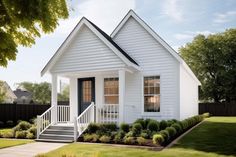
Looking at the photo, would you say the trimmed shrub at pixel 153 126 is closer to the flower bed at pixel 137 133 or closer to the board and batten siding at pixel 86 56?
the flower bed at pixel 137 133

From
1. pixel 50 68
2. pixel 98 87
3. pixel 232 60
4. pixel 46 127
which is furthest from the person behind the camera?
pixel 232 60

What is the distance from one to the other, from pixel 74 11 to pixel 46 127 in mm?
8742

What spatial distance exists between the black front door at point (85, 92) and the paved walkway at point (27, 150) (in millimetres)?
5184

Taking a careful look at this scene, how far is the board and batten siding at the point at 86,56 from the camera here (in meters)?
14.7

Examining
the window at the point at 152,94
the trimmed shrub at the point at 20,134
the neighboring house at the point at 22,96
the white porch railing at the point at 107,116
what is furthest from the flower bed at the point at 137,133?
the neighboring house at the point at 22,96

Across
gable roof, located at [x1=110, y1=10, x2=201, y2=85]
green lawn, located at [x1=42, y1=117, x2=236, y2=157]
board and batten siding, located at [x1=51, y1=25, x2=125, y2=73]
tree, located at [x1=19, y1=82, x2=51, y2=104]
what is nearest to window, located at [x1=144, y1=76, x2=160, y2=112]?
gable roof, located at [x1=110, y1=10, x2=201, y2=85]

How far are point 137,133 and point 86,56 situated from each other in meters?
5.19

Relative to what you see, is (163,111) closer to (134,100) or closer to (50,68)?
(134,100)

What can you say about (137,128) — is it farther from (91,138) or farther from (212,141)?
(212,141)

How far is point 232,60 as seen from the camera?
38.1 meters

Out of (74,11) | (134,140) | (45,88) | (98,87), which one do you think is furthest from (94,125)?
(45,88)

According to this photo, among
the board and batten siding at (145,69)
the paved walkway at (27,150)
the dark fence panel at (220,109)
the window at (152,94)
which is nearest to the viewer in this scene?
the paved walkway at (27,150)

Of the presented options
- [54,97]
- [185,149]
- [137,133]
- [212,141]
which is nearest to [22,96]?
[54,97]

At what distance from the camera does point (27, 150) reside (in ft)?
35.7
